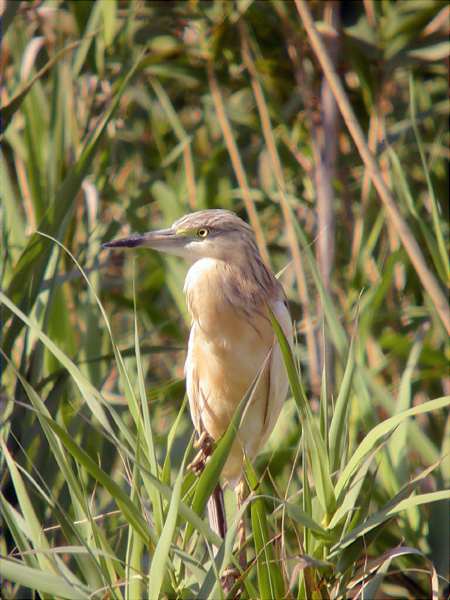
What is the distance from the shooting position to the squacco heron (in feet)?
5.36

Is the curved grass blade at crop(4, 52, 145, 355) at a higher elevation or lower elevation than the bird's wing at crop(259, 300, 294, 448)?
higher

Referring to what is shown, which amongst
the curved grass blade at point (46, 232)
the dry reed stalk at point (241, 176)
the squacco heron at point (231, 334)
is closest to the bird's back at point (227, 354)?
the squacco heron at point (231, 334)

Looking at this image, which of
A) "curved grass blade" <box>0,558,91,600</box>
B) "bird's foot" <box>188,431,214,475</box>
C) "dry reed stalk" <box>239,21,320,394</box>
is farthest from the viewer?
"dry reed stalk" <box>239,21,320,394</box>

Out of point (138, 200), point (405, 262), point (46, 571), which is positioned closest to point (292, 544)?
point (405, 262)

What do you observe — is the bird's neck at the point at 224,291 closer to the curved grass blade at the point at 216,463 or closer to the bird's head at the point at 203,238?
the bird's head at the point at 203,238

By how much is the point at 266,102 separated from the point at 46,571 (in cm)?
153

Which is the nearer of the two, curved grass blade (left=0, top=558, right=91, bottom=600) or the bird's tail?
curved grass blade (left=0, top=558, right=91, bottom=600)

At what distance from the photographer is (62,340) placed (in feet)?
6.37

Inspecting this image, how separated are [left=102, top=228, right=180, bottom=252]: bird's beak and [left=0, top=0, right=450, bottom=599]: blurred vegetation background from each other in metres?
0.11

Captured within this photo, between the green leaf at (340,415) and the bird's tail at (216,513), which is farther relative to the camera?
the bird's tail at (216,513)

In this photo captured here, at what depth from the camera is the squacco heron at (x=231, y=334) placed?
Answer: 5.36 feet

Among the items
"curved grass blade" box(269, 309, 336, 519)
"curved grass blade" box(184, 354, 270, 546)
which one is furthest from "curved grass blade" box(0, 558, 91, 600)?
"curved grass blade" box(269, 309, 336, 519)

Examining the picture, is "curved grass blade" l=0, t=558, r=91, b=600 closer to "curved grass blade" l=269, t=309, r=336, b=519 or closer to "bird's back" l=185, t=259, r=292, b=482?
"curved grass blade" l=269, t=309, r=336, b=519

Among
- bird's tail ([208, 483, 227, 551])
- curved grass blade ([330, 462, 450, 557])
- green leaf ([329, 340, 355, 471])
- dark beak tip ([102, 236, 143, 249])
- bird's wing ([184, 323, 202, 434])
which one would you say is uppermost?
dark beak tip ([102, 236, 143, 249])
